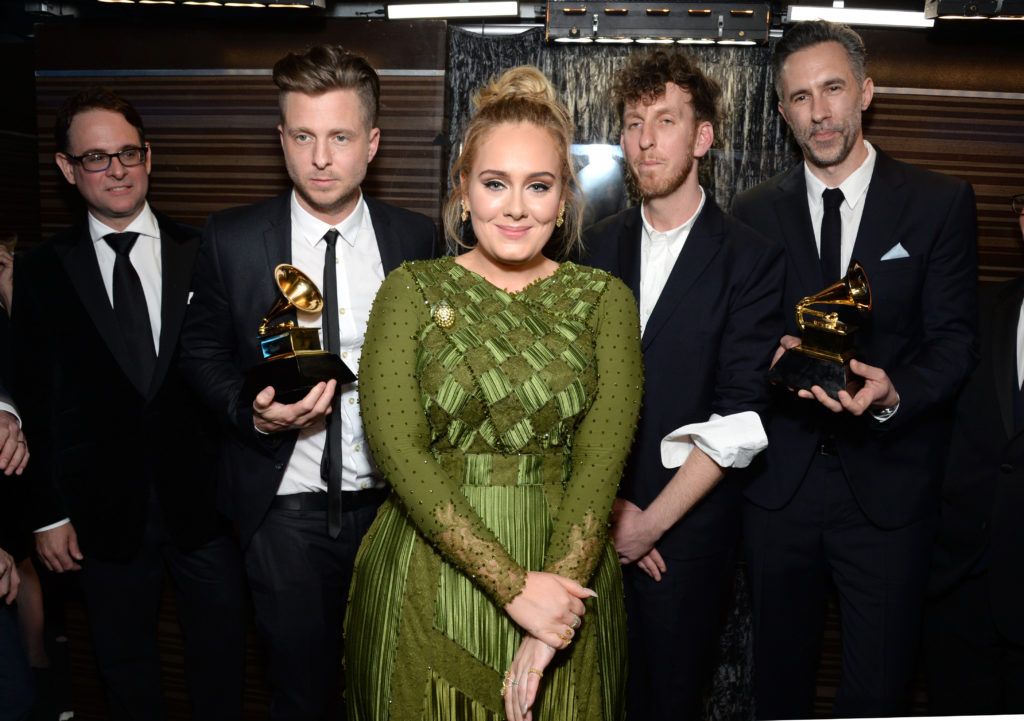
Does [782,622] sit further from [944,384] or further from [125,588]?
[125,588]

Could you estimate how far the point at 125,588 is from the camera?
310 centimetres

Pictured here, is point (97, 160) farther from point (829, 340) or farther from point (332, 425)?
point (829, 340)

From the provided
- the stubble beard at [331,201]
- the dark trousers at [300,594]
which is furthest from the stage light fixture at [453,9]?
the dark trousers at [300,594]

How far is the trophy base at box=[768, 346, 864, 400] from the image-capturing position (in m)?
2.47

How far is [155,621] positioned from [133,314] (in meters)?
1.10

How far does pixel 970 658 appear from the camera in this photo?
2979 mm

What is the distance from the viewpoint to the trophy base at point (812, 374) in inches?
97.2

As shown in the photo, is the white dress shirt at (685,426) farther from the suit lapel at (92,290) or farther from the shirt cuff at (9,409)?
the shirt cuff at (9,409)

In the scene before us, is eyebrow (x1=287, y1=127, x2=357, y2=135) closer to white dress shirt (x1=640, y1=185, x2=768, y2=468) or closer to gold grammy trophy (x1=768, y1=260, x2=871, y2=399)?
white dress shirt (x1=640, y1=185, x2=768, y2=468)

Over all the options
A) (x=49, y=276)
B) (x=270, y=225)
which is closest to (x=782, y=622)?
(x=270, y=225)

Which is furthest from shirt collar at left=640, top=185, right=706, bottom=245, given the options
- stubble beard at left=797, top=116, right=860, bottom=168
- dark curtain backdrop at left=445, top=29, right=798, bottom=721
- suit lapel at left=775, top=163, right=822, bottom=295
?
dark curtain backdrop at left=445, top=29, right=798, bottom=721

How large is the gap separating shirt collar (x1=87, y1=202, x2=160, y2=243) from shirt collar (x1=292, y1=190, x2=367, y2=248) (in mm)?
701

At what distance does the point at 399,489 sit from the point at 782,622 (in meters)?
1.62

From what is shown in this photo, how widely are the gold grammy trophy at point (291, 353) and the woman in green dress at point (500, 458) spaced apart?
29cm
